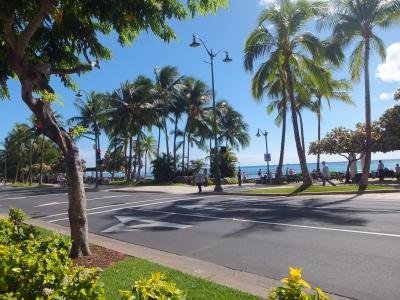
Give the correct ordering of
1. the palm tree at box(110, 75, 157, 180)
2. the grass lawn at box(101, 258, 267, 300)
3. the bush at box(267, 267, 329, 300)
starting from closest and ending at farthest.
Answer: the bush at box(267, 267, 329, 300)
the grass lawn at box(101, 258, 267, 300)
the palm tree at box(110, 75, 157, 180)

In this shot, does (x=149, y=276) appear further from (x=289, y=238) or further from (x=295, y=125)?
(x=295, y=125)

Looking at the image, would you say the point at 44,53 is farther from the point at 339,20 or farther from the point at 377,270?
the point at 339,20

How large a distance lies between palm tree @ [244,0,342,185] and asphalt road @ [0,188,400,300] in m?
11.4

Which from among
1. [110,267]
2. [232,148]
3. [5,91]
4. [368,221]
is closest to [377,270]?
[110,267]

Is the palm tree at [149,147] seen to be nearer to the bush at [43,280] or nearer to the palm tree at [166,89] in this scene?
the palm tree at [166,89]

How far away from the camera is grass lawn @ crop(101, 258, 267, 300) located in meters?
5.18

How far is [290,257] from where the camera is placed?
764 centimetres

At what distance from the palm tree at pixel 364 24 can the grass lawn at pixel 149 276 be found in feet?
58.2

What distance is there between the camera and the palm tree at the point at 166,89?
4559 cm

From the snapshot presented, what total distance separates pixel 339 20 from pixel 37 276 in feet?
74.4

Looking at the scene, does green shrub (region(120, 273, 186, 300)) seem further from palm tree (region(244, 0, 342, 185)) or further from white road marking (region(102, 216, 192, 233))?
palm tree (region(244, 0, 342, 185))

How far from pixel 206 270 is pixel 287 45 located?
69.1 feet

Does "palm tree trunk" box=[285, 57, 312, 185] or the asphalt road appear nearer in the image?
the asphalt road

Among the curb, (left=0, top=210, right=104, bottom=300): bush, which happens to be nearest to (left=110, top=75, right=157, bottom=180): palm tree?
the curb
